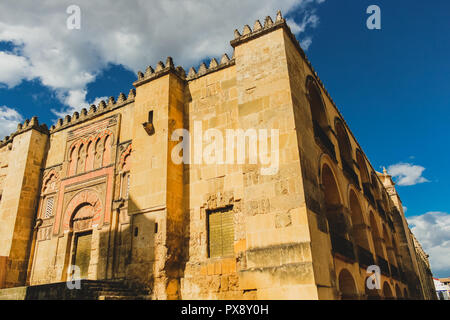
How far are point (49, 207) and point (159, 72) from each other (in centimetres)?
624

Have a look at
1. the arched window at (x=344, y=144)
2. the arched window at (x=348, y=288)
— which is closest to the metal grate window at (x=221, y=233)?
the arched window at (x=348, y=288)

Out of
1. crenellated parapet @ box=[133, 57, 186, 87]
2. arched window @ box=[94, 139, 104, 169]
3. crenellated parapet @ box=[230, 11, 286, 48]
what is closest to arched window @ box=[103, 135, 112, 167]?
arched window @ box=[94, 139, 104, 169]

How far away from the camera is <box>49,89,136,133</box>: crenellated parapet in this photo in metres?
11.4

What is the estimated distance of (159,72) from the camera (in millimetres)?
9898

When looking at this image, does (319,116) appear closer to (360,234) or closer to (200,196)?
(360,234)

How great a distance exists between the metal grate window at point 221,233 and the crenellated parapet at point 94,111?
516 centimetres

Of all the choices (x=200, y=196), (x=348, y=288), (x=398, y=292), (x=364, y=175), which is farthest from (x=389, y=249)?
(x=200, y=196)

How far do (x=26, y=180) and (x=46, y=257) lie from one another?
3032 mm

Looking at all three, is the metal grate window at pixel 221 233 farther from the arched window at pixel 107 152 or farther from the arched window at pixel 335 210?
the arched window at pixel 107 152

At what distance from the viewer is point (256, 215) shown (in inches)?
282

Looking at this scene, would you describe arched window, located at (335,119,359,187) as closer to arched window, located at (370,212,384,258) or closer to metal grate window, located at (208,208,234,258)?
arched window, located at (370,212,384,258)

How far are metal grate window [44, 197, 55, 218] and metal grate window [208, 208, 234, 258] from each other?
6479 millimetres

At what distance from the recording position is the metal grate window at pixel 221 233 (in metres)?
8.03
